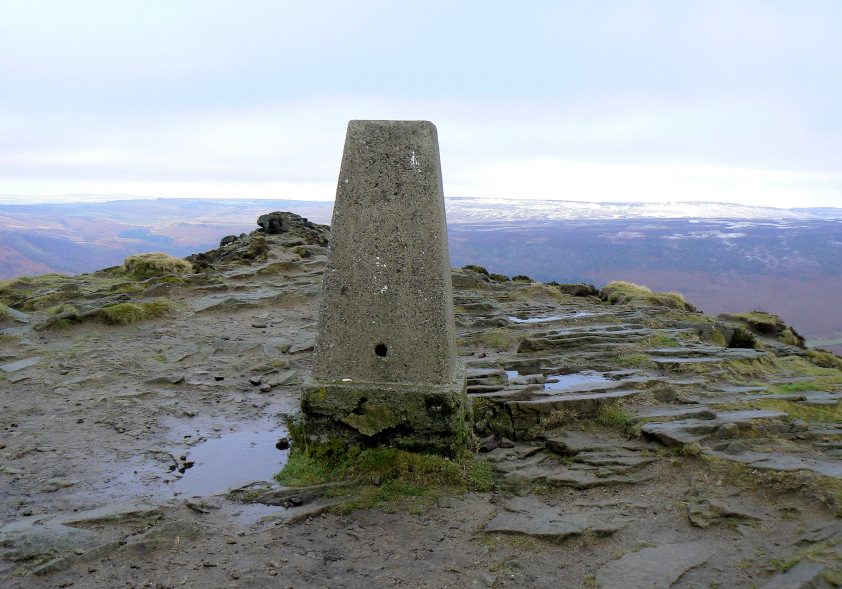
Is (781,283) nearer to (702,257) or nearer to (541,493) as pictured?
(702,257)

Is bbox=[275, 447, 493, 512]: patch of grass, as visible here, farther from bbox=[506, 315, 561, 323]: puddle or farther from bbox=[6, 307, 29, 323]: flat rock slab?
bbox=[6, 307, 29, 323]: flat rock slab

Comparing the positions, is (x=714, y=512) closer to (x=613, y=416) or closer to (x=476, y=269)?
(x=613, y=416)

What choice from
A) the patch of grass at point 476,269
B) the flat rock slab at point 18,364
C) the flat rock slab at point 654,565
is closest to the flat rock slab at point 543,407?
the flat rock slab at point 654,565

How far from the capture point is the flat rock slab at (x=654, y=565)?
11.9ft

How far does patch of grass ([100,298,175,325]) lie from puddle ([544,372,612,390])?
10.0 metres

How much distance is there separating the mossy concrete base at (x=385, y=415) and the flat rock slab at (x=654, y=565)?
209 cm

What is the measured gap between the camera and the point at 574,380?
8180 mm

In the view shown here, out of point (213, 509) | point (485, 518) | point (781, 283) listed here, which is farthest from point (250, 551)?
point (781, 283)

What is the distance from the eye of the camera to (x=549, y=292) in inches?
736

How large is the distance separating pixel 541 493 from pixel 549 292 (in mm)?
13972

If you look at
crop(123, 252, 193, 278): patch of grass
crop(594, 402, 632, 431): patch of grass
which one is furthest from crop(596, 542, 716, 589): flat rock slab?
crop(123, 252, 193, 278): patch of grass

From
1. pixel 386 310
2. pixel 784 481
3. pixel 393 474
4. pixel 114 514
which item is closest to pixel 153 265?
pixel 114 514

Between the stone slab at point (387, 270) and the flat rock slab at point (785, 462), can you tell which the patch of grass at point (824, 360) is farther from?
the stone slab at point (387, 270)

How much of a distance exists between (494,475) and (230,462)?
3.09 m
